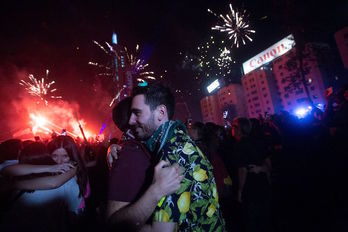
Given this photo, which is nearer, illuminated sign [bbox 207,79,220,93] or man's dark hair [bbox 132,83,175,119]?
man's dark hair [bbox 132,83,175,119]

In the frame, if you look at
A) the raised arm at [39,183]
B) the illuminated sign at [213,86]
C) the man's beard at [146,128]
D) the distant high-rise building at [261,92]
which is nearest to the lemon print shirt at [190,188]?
the man's beard at [146,128]

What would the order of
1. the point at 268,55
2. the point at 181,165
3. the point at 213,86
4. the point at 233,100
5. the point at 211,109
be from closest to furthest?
1. the point at 181,165
2. the point at 268,55
3. the point at 233,100
4. the point at 213,86
5. the point at 211,109

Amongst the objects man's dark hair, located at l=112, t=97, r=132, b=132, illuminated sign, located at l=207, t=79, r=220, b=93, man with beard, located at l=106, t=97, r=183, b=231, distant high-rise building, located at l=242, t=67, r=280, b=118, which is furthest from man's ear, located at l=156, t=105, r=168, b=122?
illuminated sign, located at l=207, t=79, r=220, b=93

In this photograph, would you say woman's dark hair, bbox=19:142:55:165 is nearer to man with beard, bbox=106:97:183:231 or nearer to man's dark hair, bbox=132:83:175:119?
man's dark hair, bbox=132:83:175:119

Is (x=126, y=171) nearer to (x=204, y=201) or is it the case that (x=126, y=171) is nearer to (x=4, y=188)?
(x=204, y=201)

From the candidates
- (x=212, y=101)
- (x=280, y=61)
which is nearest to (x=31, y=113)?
(x=280, y=61)

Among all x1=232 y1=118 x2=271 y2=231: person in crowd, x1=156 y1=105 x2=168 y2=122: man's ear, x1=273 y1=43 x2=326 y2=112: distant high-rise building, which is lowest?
x1=232 y1=118 x2=271 y2=231: person in crowd

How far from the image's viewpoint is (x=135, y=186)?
1.77 metres

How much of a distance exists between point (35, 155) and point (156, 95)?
2557 millimetres

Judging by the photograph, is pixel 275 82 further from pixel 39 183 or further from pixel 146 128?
pixel 39 183

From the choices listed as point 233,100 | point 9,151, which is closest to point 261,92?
point 233,100

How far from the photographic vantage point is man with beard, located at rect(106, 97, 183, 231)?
1.61 metres

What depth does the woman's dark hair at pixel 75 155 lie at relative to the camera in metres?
4.07

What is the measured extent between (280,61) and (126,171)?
76.7 metres
